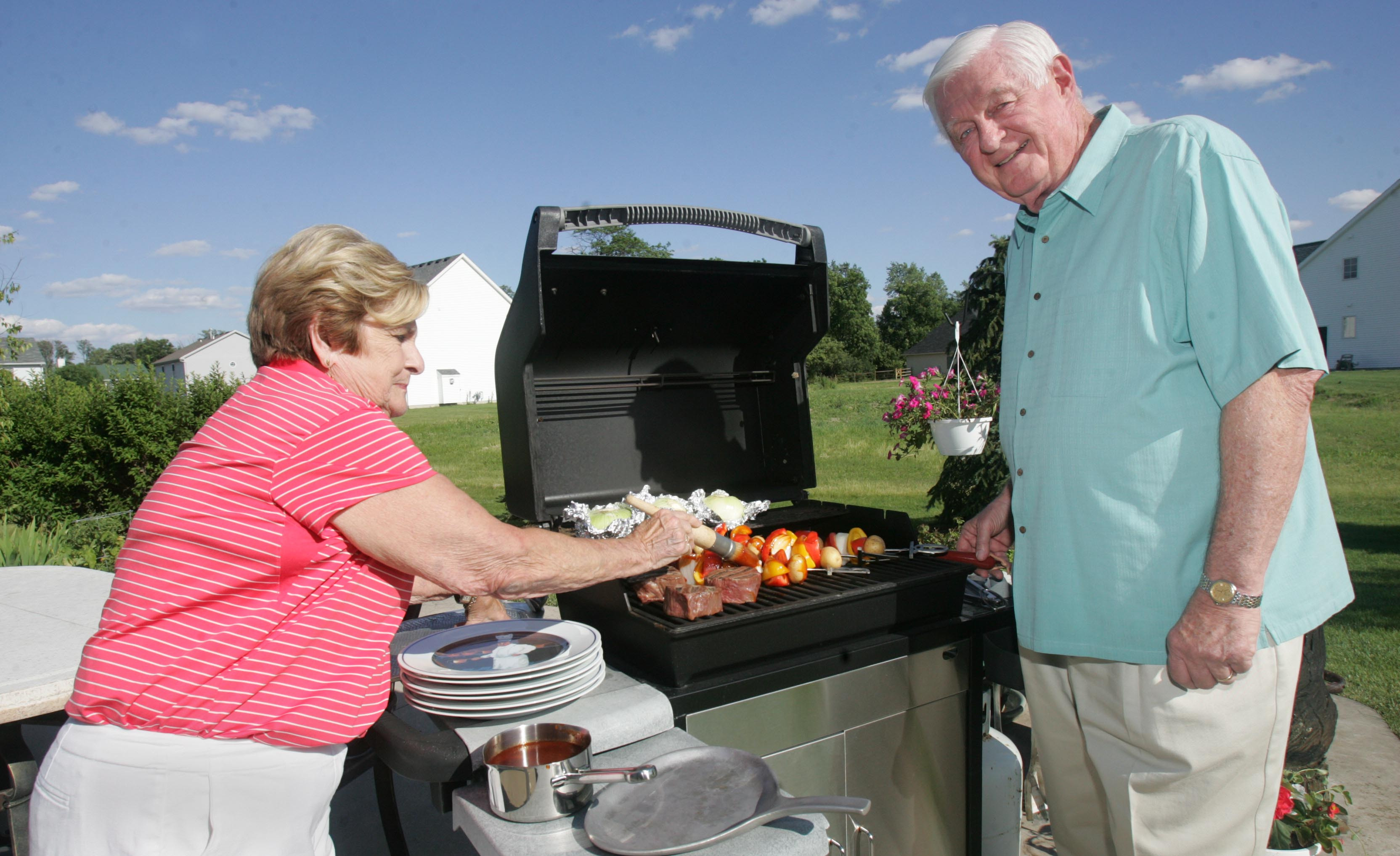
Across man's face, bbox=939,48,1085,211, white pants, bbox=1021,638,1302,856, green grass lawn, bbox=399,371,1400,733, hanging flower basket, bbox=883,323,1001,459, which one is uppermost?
man's face, bbox=939,48,1085,211

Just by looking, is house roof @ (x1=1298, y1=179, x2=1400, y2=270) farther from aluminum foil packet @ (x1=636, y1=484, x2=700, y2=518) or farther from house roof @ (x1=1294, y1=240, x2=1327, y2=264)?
aluminum foil packet @ (x1=636, y1=484, x2=700, y2=518)

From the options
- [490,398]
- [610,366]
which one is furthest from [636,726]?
[490,398]

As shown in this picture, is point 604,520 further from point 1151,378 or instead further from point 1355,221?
point 1355,221

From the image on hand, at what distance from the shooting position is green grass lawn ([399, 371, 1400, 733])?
195 inches

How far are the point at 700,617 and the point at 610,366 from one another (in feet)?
3.82

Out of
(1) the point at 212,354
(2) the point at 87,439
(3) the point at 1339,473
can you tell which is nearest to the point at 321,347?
(2) the point at 87,439

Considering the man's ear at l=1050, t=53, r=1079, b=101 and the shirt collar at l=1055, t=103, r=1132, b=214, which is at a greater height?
the man's ear at l=1050, t=53, r=1079, b=101

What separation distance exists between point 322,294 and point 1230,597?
1.69 m

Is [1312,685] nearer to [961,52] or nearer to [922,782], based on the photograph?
[922,782]

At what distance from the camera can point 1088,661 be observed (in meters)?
1.68

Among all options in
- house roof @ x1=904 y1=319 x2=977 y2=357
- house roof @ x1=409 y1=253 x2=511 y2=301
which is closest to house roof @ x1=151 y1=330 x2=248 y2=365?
house roof @ x1=409 y1=253 x2=511 y2=301

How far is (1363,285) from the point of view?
3189 centimetres

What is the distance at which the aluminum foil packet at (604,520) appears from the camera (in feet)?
7.92

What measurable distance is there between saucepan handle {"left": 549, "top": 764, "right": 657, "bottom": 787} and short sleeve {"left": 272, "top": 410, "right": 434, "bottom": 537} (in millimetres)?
559
